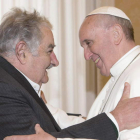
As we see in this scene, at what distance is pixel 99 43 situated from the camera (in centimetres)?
258

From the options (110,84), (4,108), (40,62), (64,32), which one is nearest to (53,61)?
(40,62)

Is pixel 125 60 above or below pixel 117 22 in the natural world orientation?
below

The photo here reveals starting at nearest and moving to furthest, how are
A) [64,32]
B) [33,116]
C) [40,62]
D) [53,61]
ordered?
[33,116] < [40,62] < [53,61] < [64,32]

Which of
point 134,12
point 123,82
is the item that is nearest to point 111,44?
point 123,82

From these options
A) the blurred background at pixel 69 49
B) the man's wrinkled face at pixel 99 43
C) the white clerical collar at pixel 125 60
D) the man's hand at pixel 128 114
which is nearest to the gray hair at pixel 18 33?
the man's wrinkled face at pixel 99 43

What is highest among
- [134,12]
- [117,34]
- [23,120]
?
[134,12]

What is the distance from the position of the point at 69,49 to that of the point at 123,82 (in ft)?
7.10

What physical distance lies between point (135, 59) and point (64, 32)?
2.01 m

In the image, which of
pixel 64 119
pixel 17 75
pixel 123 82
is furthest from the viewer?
pixel 64 119

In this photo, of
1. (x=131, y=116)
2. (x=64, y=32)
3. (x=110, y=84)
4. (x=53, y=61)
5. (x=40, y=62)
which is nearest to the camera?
(x=131, y=116)

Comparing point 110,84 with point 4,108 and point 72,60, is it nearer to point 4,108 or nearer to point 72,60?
point 4,108

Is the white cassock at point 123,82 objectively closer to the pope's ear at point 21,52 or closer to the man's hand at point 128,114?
the man's hand at point 128,114

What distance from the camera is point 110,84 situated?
278 cm

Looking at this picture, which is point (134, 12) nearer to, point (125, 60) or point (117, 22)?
point (117, 22)
